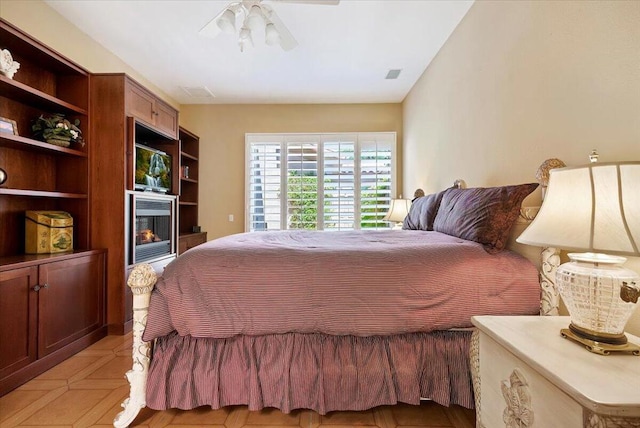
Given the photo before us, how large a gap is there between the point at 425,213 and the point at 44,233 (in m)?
2.95

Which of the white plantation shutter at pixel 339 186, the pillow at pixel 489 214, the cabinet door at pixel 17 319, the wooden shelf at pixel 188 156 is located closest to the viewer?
the pillow at pixel 489 214

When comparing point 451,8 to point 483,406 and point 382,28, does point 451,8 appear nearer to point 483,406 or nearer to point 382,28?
point 382,28

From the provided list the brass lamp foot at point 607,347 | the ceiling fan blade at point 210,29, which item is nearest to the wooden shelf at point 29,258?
the ceiling fan blade at point 210,29

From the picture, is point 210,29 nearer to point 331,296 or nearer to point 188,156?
point 331,296

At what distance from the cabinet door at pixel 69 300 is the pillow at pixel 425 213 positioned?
2707mm

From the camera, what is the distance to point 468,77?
2.34m

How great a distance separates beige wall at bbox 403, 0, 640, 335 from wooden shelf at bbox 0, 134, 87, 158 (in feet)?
10.4

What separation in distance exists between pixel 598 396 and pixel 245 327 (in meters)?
1.18

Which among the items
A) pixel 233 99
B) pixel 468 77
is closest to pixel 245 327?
pixel 468 77

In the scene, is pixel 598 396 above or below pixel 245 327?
above

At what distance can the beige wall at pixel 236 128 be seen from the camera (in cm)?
422

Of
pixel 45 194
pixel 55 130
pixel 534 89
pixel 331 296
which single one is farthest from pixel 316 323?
pixel 55 130

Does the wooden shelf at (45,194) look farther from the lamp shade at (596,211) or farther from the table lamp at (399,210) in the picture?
the table lamp at (399,210)

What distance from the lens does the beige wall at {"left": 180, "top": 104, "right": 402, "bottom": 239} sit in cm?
422
